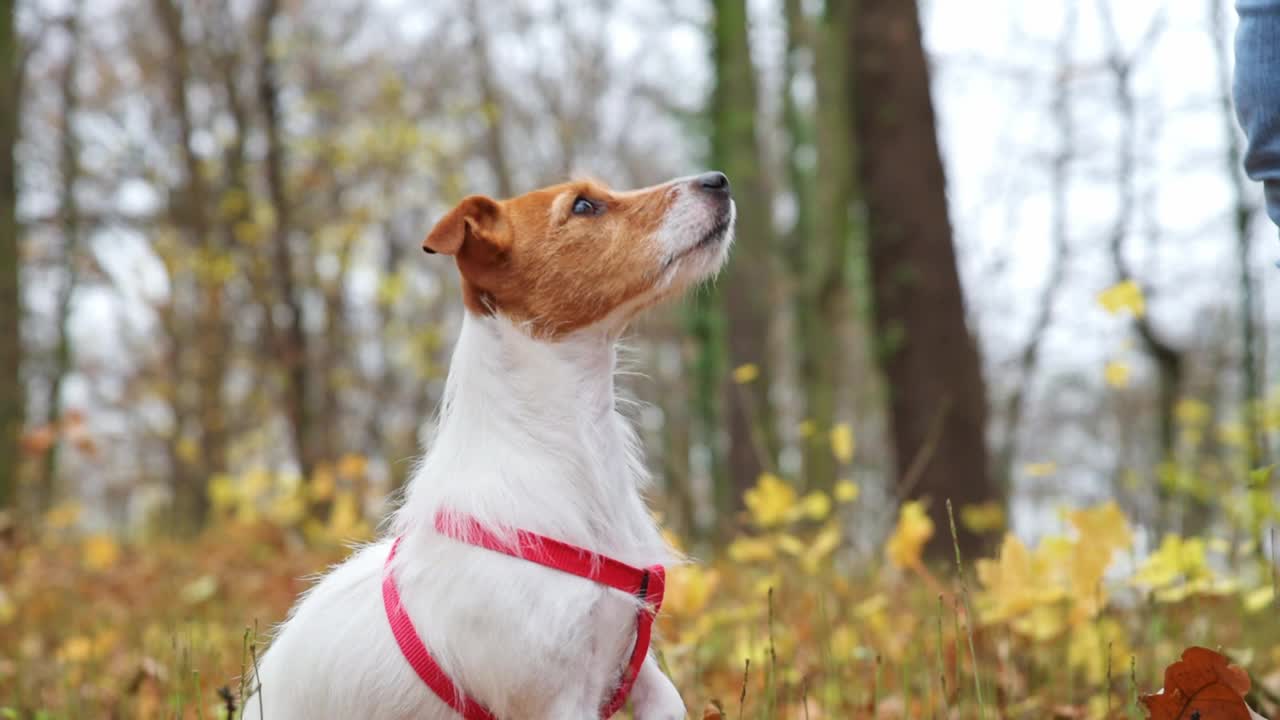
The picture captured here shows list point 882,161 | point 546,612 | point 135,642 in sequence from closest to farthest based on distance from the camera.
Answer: point 546,612 < point 135,642 < point 882,161

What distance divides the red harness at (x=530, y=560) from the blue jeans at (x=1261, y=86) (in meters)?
1.62

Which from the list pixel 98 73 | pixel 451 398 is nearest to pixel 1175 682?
pixel 451 398

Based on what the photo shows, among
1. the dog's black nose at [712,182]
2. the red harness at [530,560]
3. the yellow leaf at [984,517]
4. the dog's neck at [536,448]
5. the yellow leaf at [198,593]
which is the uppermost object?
the dog's black nose at [712,182]

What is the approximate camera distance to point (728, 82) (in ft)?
37.0

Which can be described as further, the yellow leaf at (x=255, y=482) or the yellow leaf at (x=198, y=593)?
the yellow leaf at (x=255, y=482)

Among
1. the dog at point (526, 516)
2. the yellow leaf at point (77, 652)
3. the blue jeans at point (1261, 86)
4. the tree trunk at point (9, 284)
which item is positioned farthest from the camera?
the tree trunk at point (9, 284)

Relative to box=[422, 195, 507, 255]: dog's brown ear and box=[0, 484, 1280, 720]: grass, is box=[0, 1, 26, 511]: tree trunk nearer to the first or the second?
box=[0, 484, 1280, 720]: grass

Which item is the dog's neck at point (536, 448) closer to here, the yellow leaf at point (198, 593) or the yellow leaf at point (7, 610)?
the yellow leaf at point (198, 593)

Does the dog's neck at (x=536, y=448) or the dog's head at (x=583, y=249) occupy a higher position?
the dog's head at (x=583, y=249)

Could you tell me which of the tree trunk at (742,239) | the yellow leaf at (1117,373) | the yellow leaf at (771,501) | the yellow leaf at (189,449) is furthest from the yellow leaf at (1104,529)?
the yellow leaf at (189,449)

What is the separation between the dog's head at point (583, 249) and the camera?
264 centimetres

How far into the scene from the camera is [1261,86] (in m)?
2.11

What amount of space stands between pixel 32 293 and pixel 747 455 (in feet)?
47.6

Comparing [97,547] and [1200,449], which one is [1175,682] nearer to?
[97,547]
